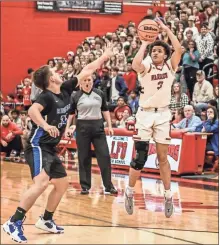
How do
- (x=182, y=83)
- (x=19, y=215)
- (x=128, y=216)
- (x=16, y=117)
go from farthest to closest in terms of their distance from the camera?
1. (x=16, y=117)
2. (x=182, y=83)
3. (x=128, y=216)
4. (x=19, y=215)

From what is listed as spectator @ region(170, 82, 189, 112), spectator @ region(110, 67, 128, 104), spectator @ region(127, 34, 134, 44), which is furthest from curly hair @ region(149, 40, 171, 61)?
spectator @ region(127, 34, 134, 44)

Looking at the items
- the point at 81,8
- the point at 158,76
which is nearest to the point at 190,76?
the point at 158,76

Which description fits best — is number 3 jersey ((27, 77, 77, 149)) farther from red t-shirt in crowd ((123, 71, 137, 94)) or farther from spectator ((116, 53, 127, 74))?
red t-shirt in crowd ((123, 71, 137, 94))

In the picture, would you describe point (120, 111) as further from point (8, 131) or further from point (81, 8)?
point (81, 8)

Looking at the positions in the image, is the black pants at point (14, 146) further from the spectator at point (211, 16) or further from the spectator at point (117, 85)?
the spectator at point (211, 16)

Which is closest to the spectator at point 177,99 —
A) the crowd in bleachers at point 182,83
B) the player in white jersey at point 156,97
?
the crowd in bleachers at point 182,83

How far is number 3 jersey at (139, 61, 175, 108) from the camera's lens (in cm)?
687

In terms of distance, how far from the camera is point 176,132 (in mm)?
15672

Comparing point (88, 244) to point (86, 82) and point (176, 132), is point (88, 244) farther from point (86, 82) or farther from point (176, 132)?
point (176, 132)

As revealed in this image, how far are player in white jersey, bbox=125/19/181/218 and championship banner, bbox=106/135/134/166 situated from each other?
28.0 feet

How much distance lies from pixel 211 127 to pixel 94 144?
289 cm

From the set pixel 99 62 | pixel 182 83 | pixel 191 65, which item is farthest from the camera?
pixel 191 65

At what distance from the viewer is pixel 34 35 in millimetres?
27766

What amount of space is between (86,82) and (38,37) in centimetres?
1614
